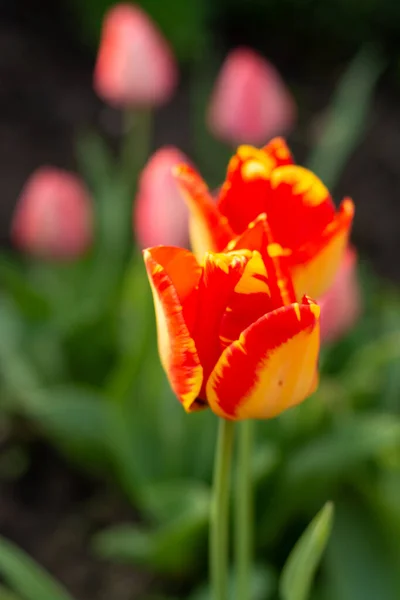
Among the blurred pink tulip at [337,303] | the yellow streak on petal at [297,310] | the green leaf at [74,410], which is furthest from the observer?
the green leaf at [74,410]

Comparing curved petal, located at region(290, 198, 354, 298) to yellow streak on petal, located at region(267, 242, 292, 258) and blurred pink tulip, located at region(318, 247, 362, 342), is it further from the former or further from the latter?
blurred pink tulip, located at region(318, 247, 362, 342)

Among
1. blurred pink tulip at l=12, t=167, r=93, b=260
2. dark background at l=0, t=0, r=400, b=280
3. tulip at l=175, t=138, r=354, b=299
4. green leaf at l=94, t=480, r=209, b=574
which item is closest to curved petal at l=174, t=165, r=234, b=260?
tulip at l=175, t=138, r=354, b=299

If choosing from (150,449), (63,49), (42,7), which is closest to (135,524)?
(150,449)

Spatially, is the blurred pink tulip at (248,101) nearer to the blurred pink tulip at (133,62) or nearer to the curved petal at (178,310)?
the blurred pink tulip at (133,62)

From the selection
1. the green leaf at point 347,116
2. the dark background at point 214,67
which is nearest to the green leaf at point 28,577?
the green leaf at point 347,116

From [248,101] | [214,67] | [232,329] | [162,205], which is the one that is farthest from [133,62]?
[214,67]
